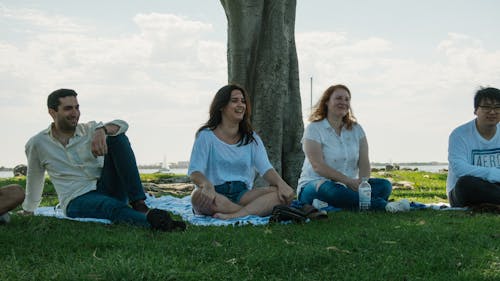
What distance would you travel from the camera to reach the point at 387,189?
7.70 metres

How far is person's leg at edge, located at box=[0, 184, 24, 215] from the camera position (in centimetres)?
589

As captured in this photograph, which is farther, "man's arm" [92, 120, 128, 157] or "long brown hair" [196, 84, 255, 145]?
"long brown hair" [196, 84, 255, 145]

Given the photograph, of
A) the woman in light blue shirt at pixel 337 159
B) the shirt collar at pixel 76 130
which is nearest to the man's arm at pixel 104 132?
the shirt collar at pixel 76 130

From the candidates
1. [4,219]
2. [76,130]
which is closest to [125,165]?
[76,130]

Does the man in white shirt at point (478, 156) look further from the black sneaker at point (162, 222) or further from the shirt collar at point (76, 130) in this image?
the shirt collar at point (76, 130)

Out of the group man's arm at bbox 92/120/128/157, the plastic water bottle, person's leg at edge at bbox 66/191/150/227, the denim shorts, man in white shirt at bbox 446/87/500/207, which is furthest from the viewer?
man in white shirt at bbox 446/87/500/207

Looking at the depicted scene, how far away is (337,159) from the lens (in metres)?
7.66

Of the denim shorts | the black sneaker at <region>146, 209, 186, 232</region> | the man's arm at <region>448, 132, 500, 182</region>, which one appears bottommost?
the black sneaker at <region>146, 209, 186, 232</region>

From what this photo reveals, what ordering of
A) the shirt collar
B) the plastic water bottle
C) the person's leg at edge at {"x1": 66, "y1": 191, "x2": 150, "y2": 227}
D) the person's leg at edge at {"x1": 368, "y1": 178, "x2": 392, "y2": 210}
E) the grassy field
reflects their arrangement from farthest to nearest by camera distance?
the person's leg at edge at {"x1": 368, "y1": 178, "x2": 392, "y2": 210} → the plastic water bottle → the shirt collar → the person's leg at edge at {"x1": 66, "y1": 191, "x2": 150, "y2": 227} → the grassy field

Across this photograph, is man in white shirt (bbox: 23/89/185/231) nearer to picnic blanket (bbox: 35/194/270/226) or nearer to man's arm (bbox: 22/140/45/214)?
man's arm (bbox: 22/140/45/214)

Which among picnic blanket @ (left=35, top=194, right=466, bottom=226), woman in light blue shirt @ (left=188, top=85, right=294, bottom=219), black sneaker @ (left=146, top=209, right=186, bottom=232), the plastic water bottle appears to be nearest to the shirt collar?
picnic blanket @ (left=35, top=194, right=466, bottom=226)

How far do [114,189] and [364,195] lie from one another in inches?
111

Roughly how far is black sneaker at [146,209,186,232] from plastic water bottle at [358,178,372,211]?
8.17ft

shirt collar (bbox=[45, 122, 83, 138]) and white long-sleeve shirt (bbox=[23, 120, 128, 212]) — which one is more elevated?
shirt collar (bbox=[45, 122, 83, 138])
